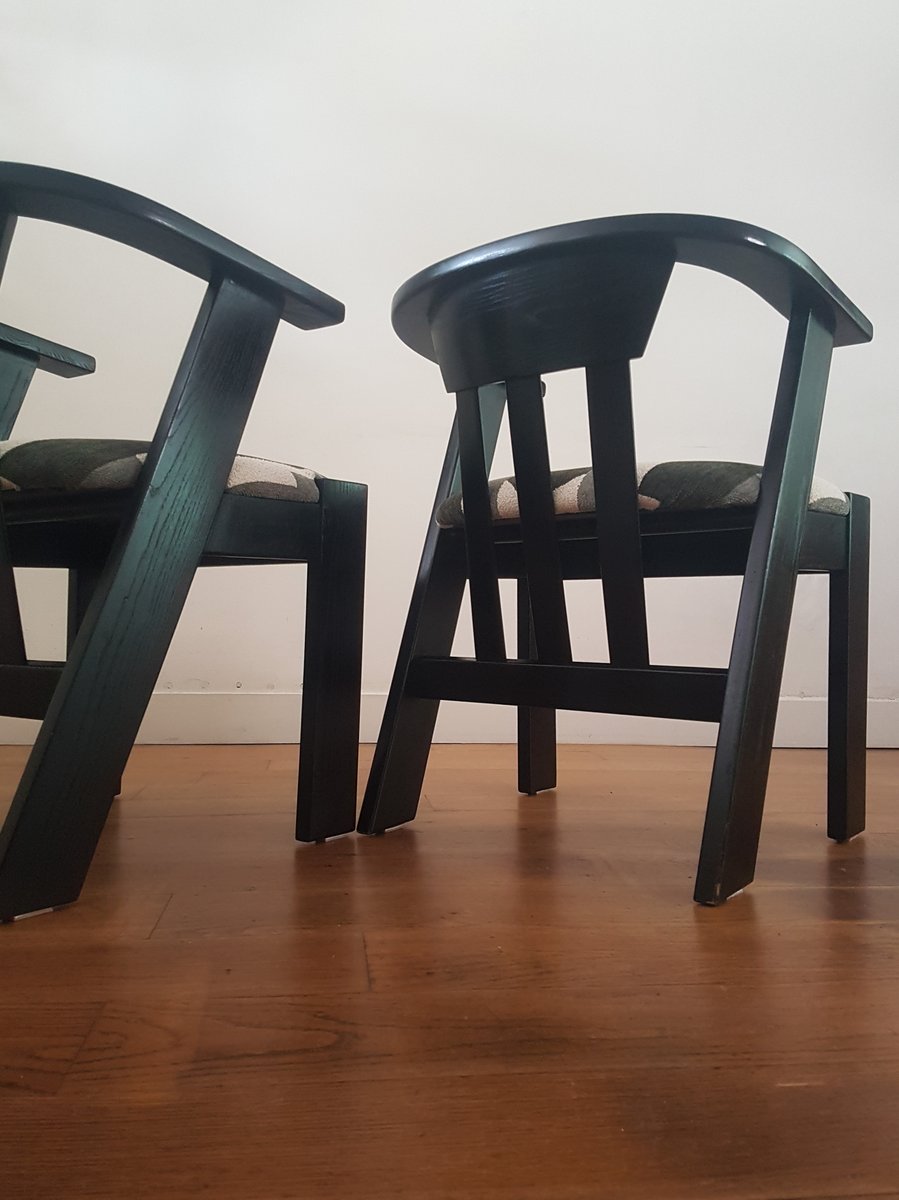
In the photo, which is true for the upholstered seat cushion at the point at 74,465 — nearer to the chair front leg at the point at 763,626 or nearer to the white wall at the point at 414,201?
the chair front leg at the point at 763,626

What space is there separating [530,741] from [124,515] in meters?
0.84

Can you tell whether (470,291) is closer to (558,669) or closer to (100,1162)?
(558,669)

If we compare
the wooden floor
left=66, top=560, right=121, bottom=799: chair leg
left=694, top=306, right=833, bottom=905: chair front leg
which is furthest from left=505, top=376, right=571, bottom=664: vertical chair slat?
left=66, top=560, right=121, bottom=799: chair leg

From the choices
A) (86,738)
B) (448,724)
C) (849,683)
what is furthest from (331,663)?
(448,724)

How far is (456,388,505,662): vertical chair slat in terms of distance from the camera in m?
1.05

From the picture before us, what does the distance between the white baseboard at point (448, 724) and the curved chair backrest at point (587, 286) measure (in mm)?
1263

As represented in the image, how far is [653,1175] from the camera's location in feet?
1.44

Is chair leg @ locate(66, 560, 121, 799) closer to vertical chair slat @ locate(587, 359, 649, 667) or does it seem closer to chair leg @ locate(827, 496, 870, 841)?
vertical chair slat @ locate(587, 359, 649, 667)

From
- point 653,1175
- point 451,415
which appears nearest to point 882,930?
point 653,1175

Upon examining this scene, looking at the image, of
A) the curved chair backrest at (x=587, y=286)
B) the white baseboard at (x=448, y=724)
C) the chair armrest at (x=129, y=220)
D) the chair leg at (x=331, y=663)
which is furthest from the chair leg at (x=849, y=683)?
the white baseboard at (x=448, y=724)

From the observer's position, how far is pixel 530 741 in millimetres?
A: 1499

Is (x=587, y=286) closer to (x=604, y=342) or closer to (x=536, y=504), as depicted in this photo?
(x=604, y=342)

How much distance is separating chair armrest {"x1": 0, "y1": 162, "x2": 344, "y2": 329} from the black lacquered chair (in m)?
0.18

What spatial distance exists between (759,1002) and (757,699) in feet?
1.12
